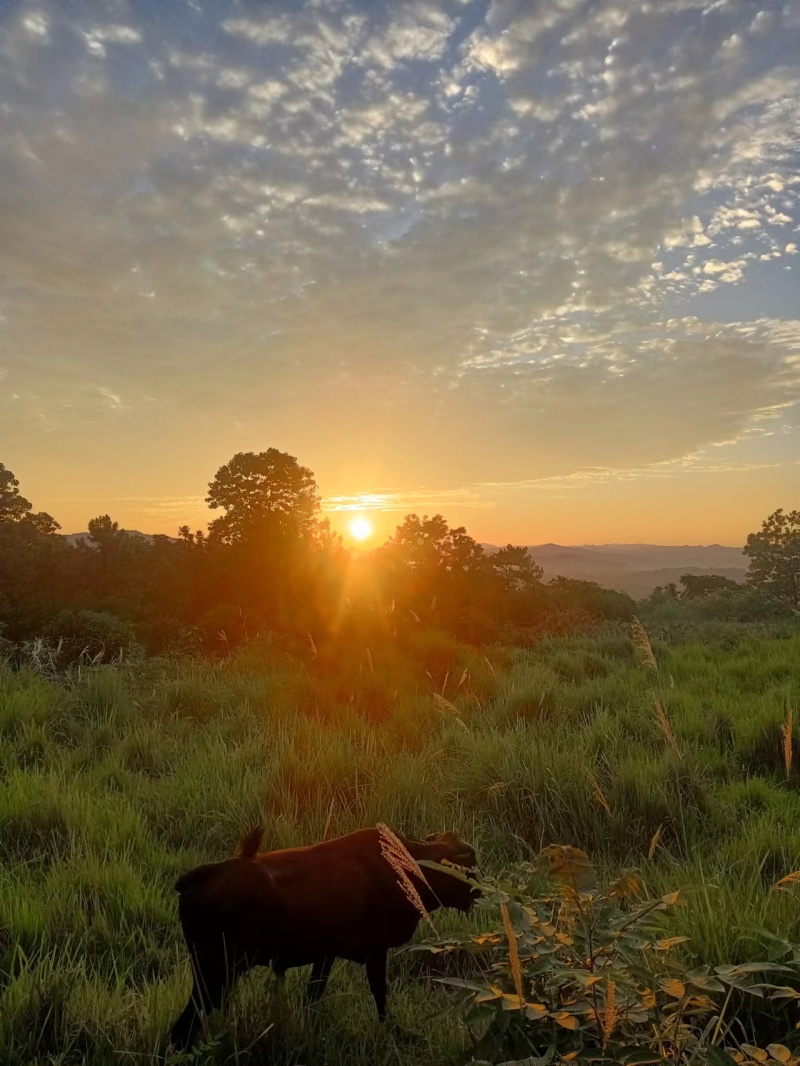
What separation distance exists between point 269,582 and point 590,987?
15519mm

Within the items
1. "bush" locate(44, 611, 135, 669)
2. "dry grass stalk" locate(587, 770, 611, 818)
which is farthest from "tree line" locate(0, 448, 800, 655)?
"dry grass stalk" locate(587, 770, 611, 818)

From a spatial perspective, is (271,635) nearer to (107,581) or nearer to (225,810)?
(107,581)

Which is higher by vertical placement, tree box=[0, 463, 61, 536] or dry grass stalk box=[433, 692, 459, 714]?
tree box=[0, 463, 61, 536]

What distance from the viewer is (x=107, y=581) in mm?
15070

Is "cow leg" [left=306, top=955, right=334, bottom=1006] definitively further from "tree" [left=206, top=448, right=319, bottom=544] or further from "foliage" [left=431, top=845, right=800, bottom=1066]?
"tree" [left=206, top=448, right=319, bottom=544]

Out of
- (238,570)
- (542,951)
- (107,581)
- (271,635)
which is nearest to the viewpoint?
(542,951)

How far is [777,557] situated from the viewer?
2434cm

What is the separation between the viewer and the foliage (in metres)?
1.66

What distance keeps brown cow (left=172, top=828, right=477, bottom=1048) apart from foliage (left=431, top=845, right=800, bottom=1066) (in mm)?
321

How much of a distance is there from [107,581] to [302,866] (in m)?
14.3

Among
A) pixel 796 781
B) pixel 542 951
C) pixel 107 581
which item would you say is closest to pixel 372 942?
pixel 542 951

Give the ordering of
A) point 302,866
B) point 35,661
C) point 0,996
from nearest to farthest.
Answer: point 302,866 < point 0,996 < point 35,661

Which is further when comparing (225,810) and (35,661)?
(35,661)

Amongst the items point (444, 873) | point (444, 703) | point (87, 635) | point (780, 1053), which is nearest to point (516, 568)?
point (87, 635)
